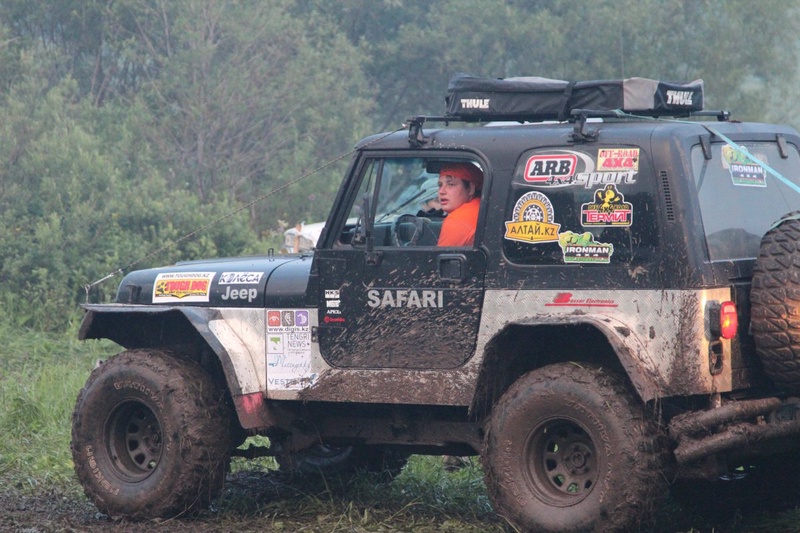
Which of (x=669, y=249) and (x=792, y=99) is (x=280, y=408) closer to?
(x=669, y=249)

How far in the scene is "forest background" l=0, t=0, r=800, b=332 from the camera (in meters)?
17.6

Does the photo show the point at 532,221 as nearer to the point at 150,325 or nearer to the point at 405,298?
the point at 405,298

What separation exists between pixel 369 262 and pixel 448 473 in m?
2.32

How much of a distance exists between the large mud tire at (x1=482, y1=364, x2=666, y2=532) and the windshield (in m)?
0.87

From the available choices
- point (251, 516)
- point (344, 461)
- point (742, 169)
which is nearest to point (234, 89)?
point (344, 461)

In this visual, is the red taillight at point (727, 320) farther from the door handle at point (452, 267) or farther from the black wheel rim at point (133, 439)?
the black wheel rim at point (133, 439)

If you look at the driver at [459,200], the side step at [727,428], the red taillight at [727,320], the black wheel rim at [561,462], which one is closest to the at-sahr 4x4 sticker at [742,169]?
the red taillight at [727,320]

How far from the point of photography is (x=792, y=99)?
93.0 feet

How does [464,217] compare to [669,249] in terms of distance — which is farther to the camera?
[464,217]

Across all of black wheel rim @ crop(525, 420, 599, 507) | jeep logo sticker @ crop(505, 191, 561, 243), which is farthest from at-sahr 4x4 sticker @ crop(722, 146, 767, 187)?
black wheel rim @ crop(525, 420, 599, 507)

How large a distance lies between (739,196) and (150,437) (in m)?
3.56

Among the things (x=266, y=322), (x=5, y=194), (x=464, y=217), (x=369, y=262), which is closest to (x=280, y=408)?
(x=266, y=322)

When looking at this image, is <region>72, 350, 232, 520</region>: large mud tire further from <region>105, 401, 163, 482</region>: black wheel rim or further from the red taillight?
the red taillight

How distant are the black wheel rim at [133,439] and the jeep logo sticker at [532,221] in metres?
2.42
